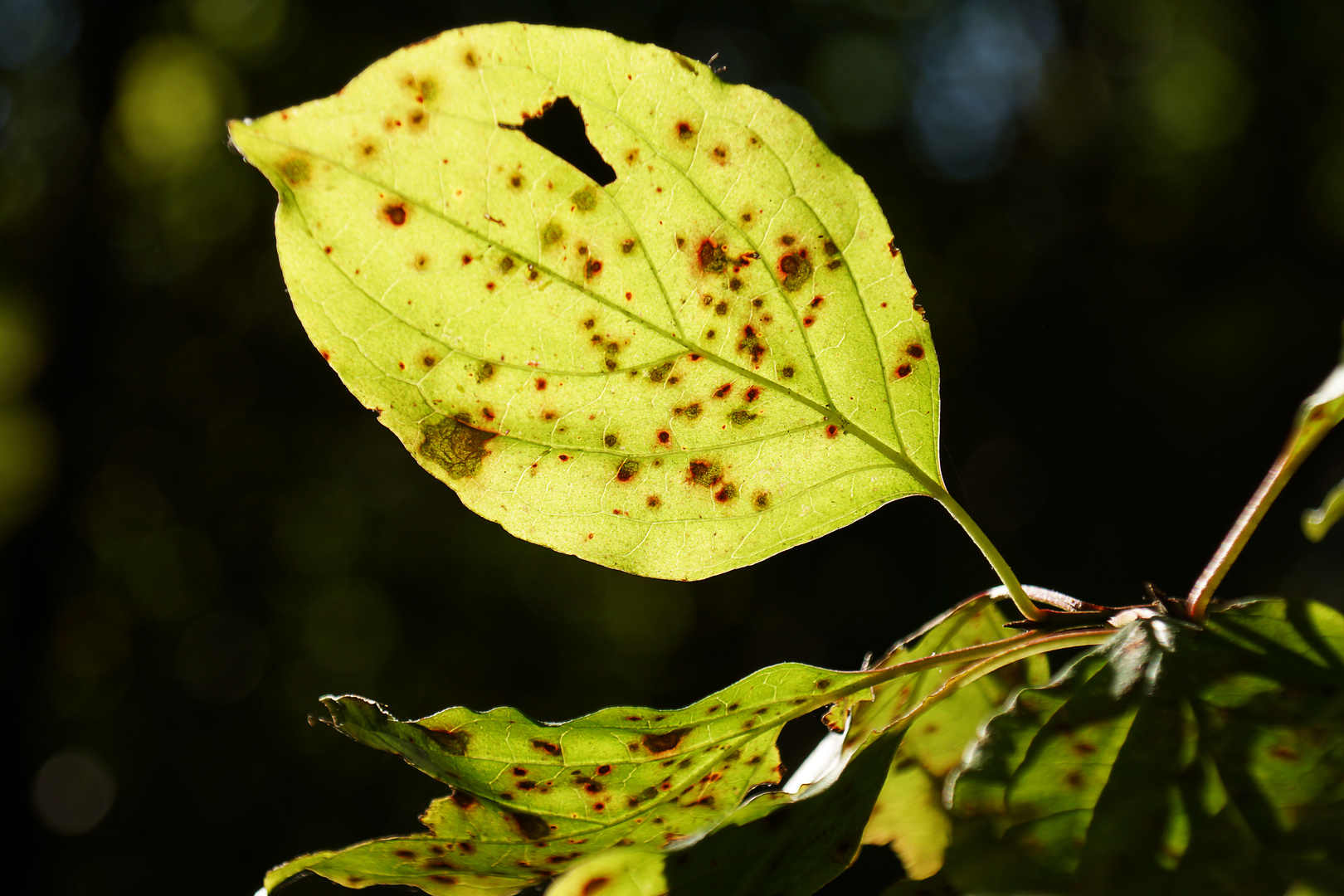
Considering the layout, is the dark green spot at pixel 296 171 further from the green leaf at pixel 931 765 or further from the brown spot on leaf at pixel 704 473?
the green leaf at pixel 931 765

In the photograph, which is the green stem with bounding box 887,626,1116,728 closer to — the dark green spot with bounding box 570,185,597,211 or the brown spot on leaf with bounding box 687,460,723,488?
the brown spot on leaf with bounding box 687,460,723,488

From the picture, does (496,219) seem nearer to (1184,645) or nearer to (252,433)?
(1184,645)

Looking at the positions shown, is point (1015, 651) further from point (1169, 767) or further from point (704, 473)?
point (704, 473)

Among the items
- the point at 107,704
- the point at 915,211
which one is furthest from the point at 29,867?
the point at 915,211

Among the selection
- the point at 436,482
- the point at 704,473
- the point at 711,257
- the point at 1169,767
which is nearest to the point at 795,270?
the point at 711,257

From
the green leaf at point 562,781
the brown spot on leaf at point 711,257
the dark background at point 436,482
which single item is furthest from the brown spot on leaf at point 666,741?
the dark background at point 436,482
